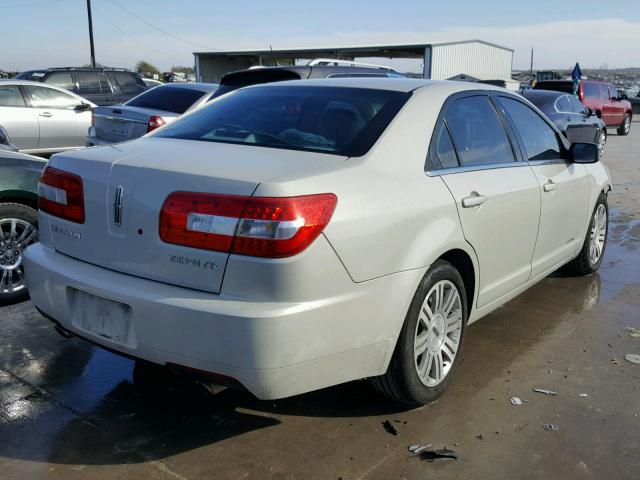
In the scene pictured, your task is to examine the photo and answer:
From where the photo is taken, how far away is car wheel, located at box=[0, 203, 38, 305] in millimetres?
4625

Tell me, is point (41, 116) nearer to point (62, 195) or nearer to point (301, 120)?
point (62, 195)

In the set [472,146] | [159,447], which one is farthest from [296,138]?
[159,447]

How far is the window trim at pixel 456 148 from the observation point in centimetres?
323

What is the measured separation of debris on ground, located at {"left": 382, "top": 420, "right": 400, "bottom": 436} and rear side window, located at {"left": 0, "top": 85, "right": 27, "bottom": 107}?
9147 mm

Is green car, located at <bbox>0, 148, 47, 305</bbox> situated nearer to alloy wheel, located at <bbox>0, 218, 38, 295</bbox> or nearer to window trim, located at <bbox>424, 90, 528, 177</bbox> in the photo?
alloy wheel, located at <bbox>0, 218, 38, 295</bbox>

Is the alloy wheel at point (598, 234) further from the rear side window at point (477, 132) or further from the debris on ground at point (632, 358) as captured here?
the rear side window at point (477, 132)

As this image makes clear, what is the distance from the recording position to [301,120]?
3.36 m

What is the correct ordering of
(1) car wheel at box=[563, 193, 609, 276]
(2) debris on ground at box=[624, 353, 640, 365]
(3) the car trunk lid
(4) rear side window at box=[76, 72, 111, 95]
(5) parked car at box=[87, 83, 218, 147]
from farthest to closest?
(4) rear side window at box=[76, 72, 111, 95], (5) parked car at box=[87, 83, 218, 147], (1) car wheel at box=[563, 193, 609, 276], (2) debris on ground at box=[624, 353, 640, 365], (3) the car trunk lid

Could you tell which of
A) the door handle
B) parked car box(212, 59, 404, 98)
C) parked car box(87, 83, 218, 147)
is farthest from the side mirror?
parked car box(87, 83, 218, 147)

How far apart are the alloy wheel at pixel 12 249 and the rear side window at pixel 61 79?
11076 mm

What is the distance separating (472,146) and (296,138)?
108cm

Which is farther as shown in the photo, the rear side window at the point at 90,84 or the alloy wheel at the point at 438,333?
the rear side window at the point at 90,84

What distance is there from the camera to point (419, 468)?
2.76m

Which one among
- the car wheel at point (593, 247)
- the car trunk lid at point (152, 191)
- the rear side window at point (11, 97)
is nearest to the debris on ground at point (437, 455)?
the car trunk lid at point (152, 191)
